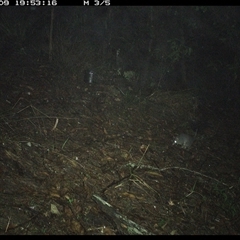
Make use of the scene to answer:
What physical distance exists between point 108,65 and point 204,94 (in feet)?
9.09

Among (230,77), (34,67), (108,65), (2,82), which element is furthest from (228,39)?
(2,82)

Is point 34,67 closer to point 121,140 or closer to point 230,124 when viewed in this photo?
point 121,140

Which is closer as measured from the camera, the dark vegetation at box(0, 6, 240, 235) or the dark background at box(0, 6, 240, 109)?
the dark vegetation at box(0, 6, 240, 235)

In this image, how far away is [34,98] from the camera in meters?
4.44

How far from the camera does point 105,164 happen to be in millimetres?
3459

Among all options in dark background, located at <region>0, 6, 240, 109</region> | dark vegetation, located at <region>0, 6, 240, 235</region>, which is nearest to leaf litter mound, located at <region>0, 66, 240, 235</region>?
dark vegetation, located at <region>0, 6, 240, 235</region>

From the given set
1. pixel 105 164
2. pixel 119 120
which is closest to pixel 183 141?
pixel 119 120

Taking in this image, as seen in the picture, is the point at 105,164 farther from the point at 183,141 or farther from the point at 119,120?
the point at 183,141

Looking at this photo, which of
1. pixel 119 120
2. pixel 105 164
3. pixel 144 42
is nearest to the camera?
pixel 105 164

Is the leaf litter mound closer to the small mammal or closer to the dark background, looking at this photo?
the small mammal

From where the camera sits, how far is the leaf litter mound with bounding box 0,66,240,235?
256 cm

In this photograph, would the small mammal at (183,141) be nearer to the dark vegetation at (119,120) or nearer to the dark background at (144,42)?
the dark vegetation at (119,120)

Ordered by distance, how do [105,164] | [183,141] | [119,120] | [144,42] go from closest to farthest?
[105,164] < [183,141] < [119,120] < [144,42]

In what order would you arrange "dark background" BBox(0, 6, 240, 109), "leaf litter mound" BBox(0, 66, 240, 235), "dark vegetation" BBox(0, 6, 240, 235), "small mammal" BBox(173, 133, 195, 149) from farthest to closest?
"dark background" BBox(0, 6, 240, 109) → "small mammal" BBox(173, 133, 195, 149) → "dark vegetation" BBox(0, 6, 240, 235) → "leaf litter mound" BBox(0, 66, 240, 235)
